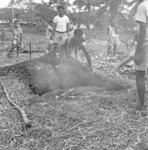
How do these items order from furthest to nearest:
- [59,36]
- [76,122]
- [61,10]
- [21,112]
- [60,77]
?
[59,36] < [61,10] < [60,77] < [21,112] < [76,122]

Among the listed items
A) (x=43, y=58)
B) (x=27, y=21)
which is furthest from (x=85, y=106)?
(x=27, y=21)

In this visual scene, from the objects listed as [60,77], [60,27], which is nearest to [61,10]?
[60,27]

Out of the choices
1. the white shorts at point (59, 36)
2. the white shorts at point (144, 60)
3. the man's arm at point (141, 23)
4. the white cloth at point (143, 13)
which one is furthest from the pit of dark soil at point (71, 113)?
the white shorts at point (59, 36)

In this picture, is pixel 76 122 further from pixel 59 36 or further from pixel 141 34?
pixel 59 36

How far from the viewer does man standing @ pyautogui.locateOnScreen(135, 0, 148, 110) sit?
118 inches

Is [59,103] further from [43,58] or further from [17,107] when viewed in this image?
[43,58]

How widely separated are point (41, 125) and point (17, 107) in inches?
25.3

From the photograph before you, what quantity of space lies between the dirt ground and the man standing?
347 millimetres

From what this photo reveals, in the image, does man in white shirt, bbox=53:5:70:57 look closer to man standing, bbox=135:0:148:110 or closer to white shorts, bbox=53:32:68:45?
white shorts, bbox=53:32:68:45

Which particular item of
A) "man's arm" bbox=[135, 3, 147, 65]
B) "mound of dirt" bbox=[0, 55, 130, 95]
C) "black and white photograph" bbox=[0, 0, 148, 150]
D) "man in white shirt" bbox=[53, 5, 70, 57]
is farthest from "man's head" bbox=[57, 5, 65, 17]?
"man's arm" bbox=[135, 3, 147, 65]

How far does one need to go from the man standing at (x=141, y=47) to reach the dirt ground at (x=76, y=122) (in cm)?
35

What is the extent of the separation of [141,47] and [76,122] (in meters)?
1.17

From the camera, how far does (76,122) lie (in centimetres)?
297

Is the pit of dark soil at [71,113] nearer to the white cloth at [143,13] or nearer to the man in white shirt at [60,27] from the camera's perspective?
the white cloth at [143,13]
